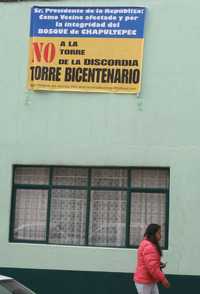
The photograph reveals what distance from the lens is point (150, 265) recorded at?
32.1ft

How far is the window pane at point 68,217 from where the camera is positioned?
12.6 metres

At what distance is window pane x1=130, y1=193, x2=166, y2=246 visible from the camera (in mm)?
12430

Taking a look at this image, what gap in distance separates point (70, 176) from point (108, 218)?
3.59ft

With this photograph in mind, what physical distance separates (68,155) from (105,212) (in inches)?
50.9

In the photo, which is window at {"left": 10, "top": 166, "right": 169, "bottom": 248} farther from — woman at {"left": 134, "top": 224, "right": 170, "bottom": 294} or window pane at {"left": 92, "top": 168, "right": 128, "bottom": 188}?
woman at {"left": 134, "top": 224, "right": 170, "bottom": 294}

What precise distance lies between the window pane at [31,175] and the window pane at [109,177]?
3.19 feet

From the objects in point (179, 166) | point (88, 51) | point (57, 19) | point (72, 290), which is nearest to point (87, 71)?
point (88, 51)

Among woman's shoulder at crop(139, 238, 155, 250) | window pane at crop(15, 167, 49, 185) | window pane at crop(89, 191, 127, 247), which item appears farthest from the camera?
window pane at crop(15, 167, 49, 185)

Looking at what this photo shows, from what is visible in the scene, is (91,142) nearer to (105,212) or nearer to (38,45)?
(105,212)

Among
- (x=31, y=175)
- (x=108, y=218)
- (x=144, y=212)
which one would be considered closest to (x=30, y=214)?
(x=31, y=175)

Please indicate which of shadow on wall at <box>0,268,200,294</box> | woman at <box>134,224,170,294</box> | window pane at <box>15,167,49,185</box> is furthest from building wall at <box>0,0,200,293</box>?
woman at <box>134,224,170,294</box>

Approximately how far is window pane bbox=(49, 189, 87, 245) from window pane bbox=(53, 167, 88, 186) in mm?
162

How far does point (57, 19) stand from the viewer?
42.4 feet

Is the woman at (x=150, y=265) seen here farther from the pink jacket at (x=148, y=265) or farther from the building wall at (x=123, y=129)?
the building wall at (x=123, y=129)
